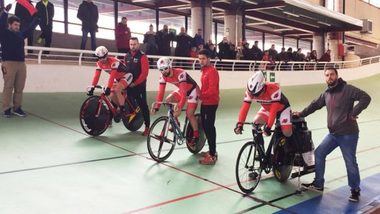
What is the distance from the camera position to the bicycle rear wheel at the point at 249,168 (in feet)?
15.0

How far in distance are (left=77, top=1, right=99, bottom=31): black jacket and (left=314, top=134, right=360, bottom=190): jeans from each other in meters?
8.89

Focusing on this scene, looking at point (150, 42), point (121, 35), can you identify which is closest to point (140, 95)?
point (121, 35)

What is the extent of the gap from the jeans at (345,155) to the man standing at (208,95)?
1.57m

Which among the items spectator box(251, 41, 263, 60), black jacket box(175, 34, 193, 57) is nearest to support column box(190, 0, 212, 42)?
spectator box(251, 41, 263, 60)

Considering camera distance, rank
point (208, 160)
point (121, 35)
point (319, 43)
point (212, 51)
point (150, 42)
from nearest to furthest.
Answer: point (208, 160), point (121, 35), point (150, 42), point (212, 51), point (319, 43)

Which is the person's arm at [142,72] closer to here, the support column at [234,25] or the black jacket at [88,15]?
the black jacket at [88,15]

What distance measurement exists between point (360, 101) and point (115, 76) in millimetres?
4370

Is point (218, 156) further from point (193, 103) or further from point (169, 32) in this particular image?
point (169, 32)

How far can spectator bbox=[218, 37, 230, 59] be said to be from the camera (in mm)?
16859

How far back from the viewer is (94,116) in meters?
6.87

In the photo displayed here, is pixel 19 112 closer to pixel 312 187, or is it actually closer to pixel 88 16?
pixel 88 16

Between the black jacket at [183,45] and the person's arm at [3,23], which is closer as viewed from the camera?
the person's arm at [3,23]

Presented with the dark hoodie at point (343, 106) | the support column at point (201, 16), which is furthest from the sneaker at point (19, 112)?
the support column at point (201, 16)

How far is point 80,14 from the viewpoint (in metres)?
11.6
